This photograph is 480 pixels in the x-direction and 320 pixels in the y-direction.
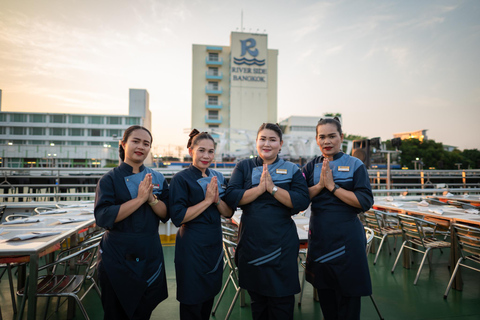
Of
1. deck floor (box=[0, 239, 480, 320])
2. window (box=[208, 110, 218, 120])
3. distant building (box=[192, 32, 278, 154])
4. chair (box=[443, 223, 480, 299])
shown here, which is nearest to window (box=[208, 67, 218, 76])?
distant building (box=[192, 32, 278, 154])

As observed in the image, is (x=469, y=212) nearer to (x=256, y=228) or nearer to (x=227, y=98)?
(x=256, y=228)

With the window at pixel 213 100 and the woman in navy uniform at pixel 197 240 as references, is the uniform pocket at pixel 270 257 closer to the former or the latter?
the woman in navy uniform at pixel 197 240

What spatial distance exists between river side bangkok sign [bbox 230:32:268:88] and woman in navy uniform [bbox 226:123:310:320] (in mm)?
39289

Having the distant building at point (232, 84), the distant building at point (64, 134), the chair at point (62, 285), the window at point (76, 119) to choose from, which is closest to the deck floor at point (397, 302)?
the chair at point (62, 285)

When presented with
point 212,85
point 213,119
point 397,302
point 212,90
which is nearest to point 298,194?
point 397,302

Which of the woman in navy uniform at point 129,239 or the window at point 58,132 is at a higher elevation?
the window at point 58,132

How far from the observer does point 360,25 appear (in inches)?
725

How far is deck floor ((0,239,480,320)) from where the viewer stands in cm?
230

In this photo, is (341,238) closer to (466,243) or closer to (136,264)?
(136,264)

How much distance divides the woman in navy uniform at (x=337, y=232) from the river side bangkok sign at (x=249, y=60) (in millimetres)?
39216

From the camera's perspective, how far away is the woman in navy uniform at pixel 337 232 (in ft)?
4.87

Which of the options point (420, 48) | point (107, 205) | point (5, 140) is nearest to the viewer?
point (107, 205)

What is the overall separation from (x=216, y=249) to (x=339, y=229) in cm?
72

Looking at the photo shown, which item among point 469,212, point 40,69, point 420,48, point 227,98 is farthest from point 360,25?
point 40,69
